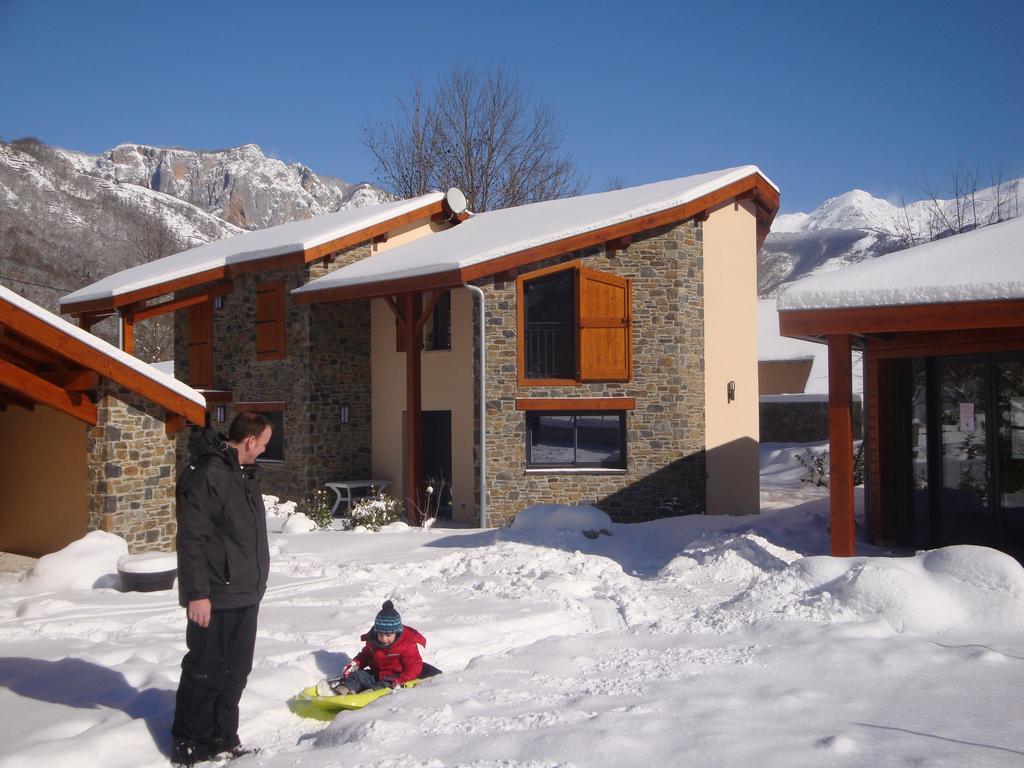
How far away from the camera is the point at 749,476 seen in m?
14.0

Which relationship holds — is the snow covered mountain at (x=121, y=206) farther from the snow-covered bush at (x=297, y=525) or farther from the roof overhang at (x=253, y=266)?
the snow-covered bush at (x=297, y=525)

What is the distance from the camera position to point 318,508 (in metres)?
13.4

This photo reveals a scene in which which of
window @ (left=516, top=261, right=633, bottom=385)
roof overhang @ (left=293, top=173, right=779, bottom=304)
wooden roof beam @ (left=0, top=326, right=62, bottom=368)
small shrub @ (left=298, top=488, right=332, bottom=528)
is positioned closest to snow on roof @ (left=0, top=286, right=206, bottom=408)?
wooden roof beam @ (left=0, top=326, right=62, bottom=368)

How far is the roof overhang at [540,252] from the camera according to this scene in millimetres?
12516

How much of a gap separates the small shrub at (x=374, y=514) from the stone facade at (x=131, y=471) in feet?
10.1

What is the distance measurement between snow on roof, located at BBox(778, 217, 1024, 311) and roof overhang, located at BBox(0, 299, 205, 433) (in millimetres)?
6402

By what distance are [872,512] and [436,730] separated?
7324 millimetres

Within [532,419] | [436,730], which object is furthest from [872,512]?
[436,730]

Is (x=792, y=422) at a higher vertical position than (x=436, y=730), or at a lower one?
higher

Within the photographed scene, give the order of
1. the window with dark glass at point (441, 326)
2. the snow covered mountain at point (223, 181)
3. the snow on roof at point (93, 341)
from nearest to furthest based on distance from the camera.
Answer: the snow on roof at point (93, 341) < the window with dark glass at point (441, 326) < the snow covered mountain at point (223, 181)

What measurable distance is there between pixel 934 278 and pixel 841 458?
5.75ft

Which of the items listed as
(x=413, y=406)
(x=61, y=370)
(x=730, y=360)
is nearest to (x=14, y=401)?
(x=61, y=370)

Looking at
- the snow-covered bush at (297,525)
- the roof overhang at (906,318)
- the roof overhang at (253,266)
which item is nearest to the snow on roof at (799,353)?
the roof overhang at (253,266)

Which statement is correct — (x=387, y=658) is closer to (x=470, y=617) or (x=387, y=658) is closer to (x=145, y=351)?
Result: (x=470, y=617)
